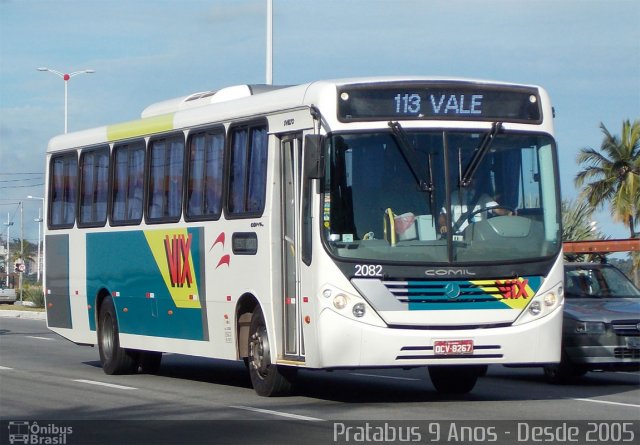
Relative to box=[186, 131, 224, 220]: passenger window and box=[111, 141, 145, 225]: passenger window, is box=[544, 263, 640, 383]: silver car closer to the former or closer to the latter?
box=[186, 131, 224, 220]: passenger window

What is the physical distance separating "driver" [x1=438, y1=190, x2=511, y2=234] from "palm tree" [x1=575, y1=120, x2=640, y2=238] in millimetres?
36523

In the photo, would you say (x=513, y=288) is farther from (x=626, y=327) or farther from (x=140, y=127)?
(x=140, y=127)

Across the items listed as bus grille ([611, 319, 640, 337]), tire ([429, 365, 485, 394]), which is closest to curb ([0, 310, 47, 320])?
bus grille ([611, 319, 640, 337])

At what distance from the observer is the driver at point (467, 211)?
13695 millimetres

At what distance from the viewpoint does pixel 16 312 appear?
5159 cm

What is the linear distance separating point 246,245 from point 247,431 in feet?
12.7

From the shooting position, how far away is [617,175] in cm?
5131

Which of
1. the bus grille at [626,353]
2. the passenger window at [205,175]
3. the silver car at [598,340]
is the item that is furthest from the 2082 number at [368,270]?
the bus grille at [626,353]

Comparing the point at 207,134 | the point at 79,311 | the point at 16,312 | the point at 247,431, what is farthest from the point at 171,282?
the point at 16,312

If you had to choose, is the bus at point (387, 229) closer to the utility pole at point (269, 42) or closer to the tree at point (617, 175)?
the utility pole at point (269, 42)

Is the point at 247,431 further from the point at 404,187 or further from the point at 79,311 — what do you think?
the point at 79,311

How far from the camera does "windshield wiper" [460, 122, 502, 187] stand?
Result: 1382 centimetres

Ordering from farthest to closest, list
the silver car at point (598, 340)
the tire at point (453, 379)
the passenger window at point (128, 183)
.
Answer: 1. the passenger window at point (128, 183)
2. the silver car at point (598, 340)
3. the tire at point (453, 379)

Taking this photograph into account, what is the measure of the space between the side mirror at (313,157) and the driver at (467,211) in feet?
4.38
